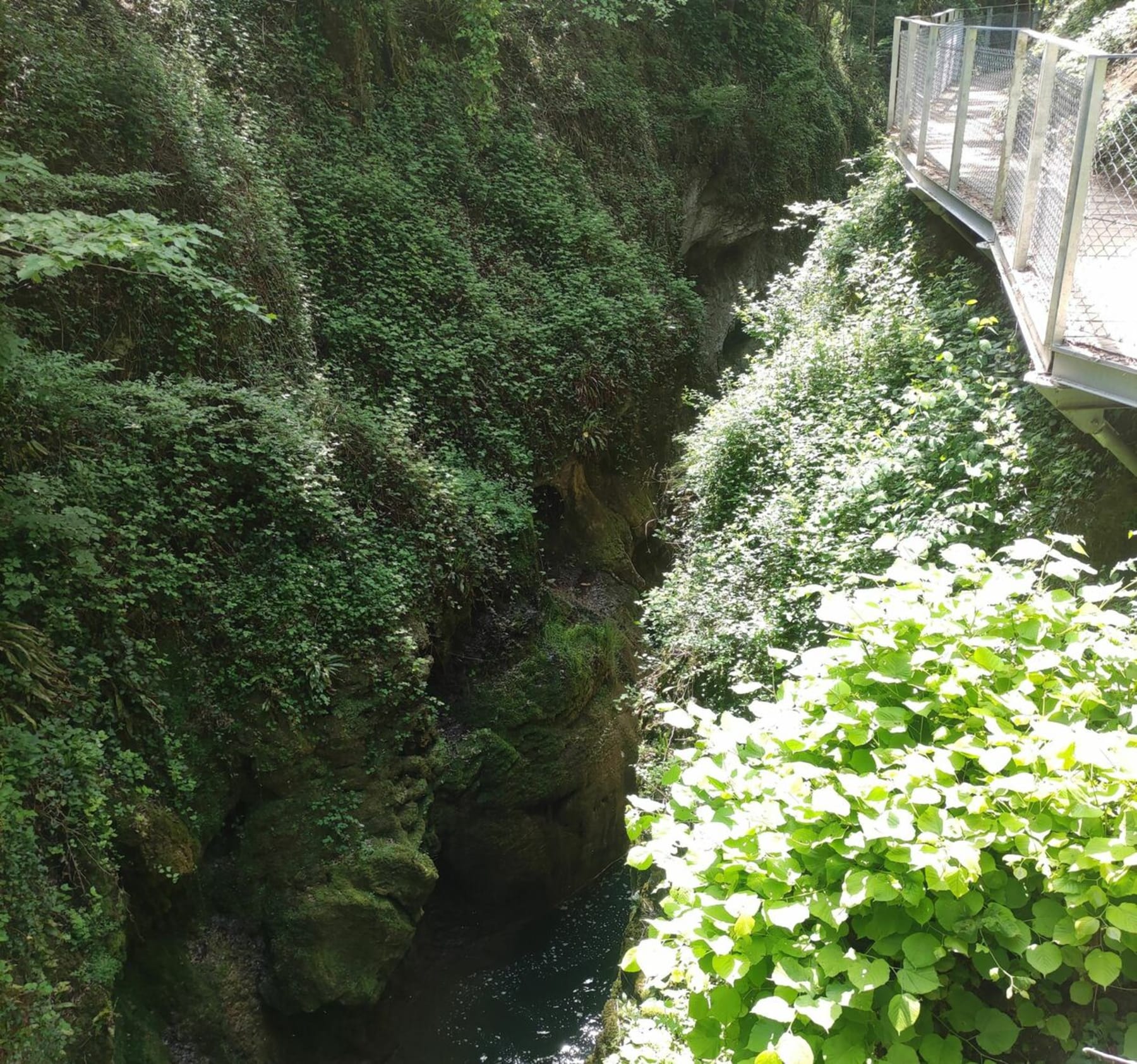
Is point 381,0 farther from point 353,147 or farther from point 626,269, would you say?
point 626,269

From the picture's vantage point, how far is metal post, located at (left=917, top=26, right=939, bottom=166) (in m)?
8.30

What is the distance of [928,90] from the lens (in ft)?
28.0

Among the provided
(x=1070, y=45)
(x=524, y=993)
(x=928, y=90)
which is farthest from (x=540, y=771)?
(x=928, y=90)

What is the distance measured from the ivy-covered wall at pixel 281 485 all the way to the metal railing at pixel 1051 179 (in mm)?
4766

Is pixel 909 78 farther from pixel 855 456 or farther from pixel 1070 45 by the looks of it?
pixel 1070 45

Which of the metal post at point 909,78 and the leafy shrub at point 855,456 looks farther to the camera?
the metal post at point 909,78

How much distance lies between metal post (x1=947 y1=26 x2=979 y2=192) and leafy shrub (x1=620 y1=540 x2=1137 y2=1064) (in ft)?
17.9

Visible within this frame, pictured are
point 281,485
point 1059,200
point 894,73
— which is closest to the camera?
point 1059,200

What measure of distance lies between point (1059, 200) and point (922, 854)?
3.91 metres

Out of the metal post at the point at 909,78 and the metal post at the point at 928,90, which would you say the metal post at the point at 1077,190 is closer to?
the metal post at the point at 928,90

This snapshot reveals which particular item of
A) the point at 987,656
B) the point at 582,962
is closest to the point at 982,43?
the point at 987,656

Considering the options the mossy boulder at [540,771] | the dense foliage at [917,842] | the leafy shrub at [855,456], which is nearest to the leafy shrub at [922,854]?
the dense foliage at [917,842]

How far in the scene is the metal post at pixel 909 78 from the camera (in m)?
9.60

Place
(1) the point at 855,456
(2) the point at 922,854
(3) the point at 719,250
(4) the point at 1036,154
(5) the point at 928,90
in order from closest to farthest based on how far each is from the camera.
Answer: (2) the point at 922,854 < (4) the point at 1036,154 < (1) the point at 855,456 < (5) the point at 928,90 < (3) the point at 719,250
